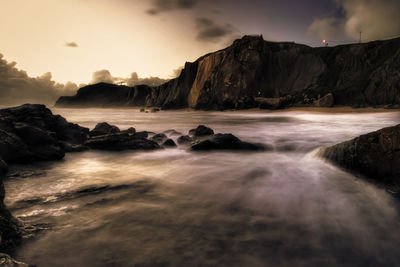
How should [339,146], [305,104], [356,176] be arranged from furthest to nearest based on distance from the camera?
[305,104]
[339,146]
[356,176]

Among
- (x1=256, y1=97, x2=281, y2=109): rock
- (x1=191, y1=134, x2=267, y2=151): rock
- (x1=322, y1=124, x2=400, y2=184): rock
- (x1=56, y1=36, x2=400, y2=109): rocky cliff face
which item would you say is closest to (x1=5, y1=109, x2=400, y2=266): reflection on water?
(x1=322, y1=124, x2=400, y2=184): rock

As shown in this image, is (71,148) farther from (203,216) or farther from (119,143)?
(203,216)

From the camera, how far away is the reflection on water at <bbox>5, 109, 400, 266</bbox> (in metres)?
1.70

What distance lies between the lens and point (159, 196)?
3014 mm

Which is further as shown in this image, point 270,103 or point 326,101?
point 270,103

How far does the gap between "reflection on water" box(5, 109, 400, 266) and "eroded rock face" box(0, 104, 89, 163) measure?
1.21ft

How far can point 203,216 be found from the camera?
2.39m

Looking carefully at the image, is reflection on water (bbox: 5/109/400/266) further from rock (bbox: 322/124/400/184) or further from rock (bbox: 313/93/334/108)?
rock (bbox: 313/93/334/108)

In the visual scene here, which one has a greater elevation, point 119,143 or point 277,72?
point 277,72

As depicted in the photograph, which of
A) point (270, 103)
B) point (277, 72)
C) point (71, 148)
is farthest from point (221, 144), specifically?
point (277, 72)

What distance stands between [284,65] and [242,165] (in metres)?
50.5

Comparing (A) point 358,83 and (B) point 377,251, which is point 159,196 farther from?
(A) point 358,83

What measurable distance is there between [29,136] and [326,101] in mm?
36448

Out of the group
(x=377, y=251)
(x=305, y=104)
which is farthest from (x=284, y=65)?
(x=377, y=251)
